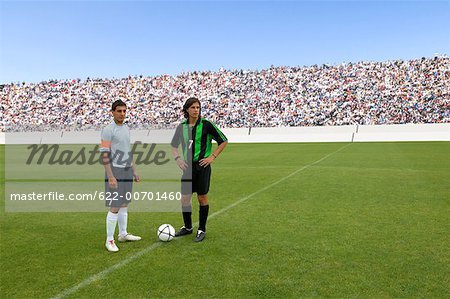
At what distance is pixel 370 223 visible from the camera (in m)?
7.07

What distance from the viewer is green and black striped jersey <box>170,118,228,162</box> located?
6012 mm

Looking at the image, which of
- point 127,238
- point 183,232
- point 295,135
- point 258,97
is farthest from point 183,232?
point 258,97

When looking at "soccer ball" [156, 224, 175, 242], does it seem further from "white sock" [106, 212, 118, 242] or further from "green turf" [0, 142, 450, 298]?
"white sock" [106, 212, 118, 242]

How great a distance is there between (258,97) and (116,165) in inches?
1577

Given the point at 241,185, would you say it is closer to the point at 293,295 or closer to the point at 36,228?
the point at 36,228

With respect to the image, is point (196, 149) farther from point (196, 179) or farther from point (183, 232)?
point (183, 232)

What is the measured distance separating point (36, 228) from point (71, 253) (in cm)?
188

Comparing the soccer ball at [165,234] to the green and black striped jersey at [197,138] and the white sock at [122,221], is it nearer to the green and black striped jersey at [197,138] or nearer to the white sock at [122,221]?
the white sock at [122,221]

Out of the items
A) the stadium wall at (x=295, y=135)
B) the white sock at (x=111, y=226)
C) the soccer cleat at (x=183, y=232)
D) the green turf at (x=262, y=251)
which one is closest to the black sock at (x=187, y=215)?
the soccer cleat at (x=183, y=232)

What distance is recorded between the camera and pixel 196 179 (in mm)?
6043

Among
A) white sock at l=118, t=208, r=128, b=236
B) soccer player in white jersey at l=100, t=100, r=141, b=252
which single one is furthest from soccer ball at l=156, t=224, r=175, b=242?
soccer player in white jersey at l=100, t=100, r=141, b=252

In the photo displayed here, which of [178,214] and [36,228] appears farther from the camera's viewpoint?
[178,214]

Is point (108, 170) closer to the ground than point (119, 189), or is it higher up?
higher up

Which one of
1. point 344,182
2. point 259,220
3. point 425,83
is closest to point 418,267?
point 259,220
